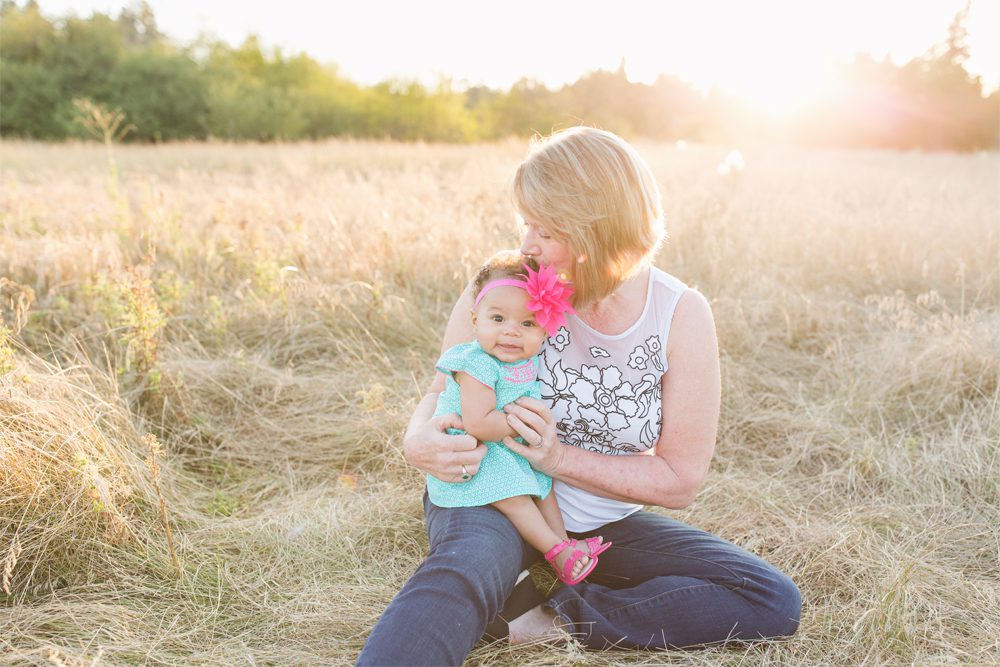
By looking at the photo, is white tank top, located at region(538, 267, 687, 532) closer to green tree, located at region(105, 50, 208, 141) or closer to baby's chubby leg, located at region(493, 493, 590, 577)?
baby's chubby leg, located at region(493, 493, 590, 577)

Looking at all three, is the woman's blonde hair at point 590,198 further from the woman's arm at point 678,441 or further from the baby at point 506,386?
the woman's arm at point 678,441

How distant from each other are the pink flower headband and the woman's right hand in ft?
1.21

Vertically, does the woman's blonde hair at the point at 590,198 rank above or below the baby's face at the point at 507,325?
above

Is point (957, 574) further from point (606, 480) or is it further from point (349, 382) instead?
point (349, 382)

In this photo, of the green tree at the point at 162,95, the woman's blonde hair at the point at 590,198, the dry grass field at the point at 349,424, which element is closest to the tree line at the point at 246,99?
the green tree at the point at 162,95

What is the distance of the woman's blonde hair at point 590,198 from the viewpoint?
1873mm

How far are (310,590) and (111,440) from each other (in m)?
0.96

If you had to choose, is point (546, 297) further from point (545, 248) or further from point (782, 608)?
point (782, 608)

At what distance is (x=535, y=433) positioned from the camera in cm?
189

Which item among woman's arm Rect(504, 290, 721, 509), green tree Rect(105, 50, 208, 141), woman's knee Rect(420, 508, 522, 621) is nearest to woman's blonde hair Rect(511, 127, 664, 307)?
woman's arm Rect(504, 290, 721, 509)

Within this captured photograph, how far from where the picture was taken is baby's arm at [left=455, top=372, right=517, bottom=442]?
6.13ft

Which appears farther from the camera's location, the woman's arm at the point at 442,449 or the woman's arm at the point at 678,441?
the woman's arm at the point at 678,441

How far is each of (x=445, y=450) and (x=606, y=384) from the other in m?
0.49

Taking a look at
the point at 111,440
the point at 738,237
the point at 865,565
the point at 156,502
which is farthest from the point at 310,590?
the point at 738,237
